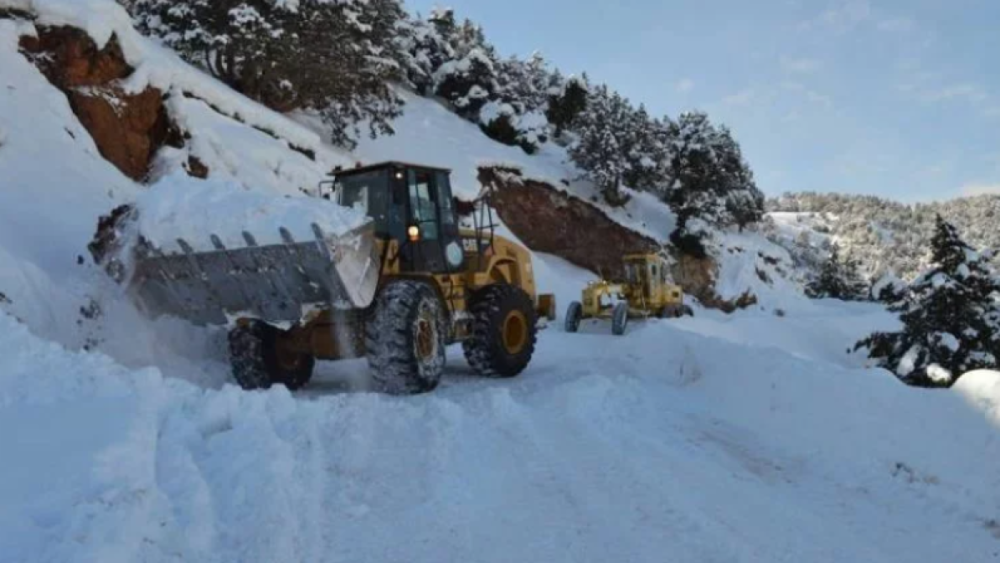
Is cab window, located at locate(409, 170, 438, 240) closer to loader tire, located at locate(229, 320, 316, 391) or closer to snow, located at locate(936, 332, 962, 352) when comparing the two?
loader tire, located at locate(229, 320, 316, 391)

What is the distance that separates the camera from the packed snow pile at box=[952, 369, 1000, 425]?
5.82 m

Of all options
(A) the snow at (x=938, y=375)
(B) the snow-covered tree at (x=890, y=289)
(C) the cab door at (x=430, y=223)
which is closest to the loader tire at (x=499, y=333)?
(C) the cab door at (x=430, y=223)

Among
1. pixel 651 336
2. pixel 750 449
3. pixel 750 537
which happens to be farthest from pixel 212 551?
pixel 651 336

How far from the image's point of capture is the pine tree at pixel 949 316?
55.0 feet

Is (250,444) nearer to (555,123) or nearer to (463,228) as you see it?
(463,228)

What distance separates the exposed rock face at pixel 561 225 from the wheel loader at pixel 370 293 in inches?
912

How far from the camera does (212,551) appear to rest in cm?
344

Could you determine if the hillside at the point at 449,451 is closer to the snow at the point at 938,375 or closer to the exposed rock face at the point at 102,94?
the exposed rock face at the point at 102,94

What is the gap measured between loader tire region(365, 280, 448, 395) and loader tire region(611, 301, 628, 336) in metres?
12.8

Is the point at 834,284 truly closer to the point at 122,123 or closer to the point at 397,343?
the point at 122,123

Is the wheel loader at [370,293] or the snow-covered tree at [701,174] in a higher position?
the snow-covered tree at [701,174]

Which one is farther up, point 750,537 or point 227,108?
point 227,108

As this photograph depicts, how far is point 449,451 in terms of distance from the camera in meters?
5.52

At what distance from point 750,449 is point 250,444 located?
3753mm
